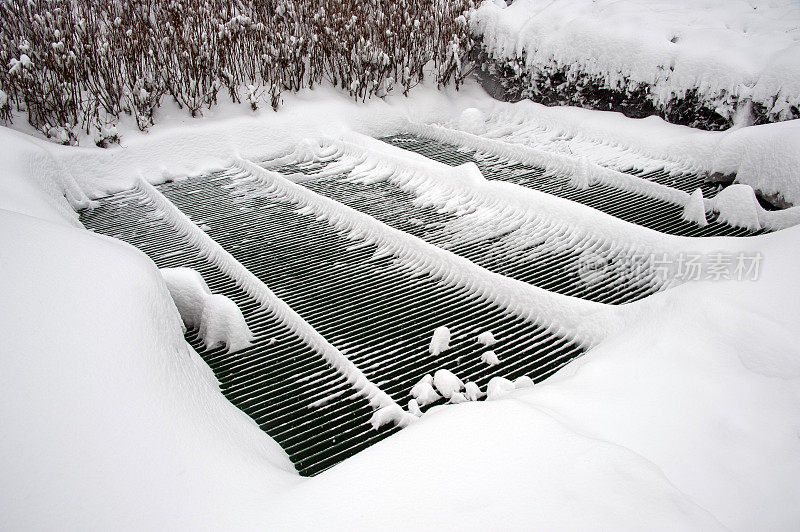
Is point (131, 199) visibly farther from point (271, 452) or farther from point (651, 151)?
point (651, 151)

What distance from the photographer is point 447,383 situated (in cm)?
264

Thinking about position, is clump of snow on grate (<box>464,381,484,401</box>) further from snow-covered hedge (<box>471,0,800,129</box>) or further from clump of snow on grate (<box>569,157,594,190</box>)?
snow-covered hedge (<box>471,0,800,129</box>)

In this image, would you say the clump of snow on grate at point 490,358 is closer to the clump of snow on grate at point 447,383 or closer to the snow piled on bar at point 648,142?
the clump of snow on grate at point 447,383

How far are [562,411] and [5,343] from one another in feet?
7.02

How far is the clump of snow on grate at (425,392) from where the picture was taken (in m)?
2.64

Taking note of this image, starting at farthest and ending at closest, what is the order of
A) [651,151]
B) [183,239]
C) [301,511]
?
1. [651,151]
2. [183,239]
3. [301,511]

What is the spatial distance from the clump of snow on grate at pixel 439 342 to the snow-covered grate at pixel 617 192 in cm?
219

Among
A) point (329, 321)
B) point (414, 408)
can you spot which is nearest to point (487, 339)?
point (414, 408)

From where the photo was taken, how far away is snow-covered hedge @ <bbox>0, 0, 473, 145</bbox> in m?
6.58

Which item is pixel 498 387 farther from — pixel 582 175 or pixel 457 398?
pixel 582 175

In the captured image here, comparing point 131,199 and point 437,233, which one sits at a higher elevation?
point 437,233

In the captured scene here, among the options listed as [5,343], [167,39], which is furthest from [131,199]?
[5,343]

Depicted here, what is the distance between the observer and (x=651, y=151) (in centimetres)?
554

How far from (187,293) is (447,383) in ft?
6.31
